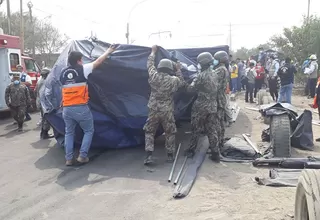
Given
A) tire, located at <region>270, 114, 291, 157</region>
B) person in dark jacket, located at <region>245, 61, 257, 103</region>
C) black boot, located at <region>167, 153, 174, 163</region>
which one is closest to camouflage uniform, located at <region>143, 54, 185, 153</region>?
black boot, located at <region>167, 153, 174, 163</region>

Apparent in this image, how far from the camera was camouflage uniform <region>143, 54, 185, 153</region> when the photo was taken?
5949 millimetres

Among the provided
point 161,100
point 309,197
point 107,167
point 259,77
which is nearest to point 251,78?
point 259,77

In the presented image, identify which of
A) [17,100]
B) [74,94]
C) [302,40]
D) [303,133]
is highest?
[302,40]

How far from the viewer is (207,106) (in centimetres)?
618

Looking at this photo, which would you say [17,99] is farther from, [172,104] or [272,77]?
[272,77]

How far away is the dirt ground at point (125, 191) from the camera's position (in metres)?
4.13

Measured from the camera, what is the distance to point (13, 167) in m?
6.12

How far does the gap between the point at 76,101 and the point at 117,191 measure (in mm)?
1803

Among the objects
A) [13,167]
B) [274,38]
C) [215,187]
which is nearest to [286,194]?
[215,187]

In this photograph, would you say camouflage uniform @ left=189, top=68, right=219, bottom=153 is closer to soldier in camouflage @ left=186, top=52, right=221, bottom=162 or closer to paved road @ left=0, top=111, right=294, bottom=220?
soldier in camouflage @ left=186, top=52, right=221, bottom=162

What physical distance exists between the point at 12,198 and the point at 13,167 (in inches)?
61.4

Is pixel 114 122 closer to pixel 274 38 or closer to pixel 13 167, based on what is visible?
pixel 13 167

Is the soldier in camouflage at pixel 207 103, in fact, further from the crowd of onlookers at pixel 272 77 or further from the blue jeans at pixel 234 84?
the blue jeans at pixel 234 84

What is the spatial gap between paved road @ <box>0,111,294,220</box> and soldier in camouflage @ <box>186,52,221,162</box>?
452 millimetres
